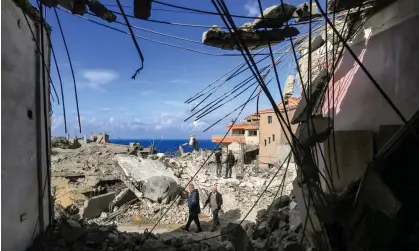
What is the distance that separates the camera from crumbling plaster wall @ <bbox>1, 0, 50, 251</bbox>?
4398mm

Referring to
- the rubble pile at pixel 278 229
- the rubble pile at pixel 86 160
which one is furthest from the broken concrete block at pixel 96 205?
the rubble pile at pixel 278 229

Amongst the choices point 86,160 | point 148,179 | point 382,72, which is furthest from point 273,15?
point 86,160

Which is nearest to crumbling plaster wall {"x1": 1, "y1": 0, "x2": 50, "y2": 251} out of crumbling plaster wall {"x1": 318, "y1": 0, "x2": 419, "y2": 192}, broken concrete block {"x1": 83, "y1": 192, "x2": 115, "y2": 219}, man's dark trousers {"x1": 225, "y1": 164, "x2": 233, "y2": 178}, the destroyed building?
the destroyed building

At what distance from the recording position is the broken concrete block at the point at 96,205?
511 inches

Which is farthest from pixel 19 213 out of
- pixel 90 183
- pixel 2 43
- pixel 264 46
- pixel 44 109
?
pixel 90 183

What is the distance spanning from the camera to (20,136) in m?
4.80

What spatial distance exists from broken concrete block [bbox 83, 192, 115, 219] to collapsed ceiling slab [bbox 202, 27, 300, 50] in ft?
31.8

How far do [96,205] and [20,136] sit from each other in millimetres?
9295

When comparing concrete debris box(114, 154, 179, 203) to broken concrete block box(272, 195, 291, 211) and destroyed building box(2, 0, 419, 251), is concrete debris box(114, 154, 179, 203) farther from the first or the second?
destroyed building box(2, 0, 419, 251)

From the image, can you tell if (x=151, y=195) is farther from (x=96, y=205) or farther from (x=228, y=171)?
(x=228, y=171)

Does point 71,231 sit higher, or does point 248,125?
point 248,125

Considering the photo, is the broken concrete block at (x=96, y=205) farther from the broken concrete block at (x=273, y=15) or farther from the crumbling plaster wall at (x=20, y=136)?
the broken concrete block at (x=273, y=15)

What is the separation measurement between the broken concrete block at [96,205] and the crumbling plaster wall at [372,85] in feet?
32.5

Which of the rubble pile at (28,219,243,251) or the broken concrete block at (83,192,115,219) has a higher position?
the rubble pile at (28,219,243,251)
